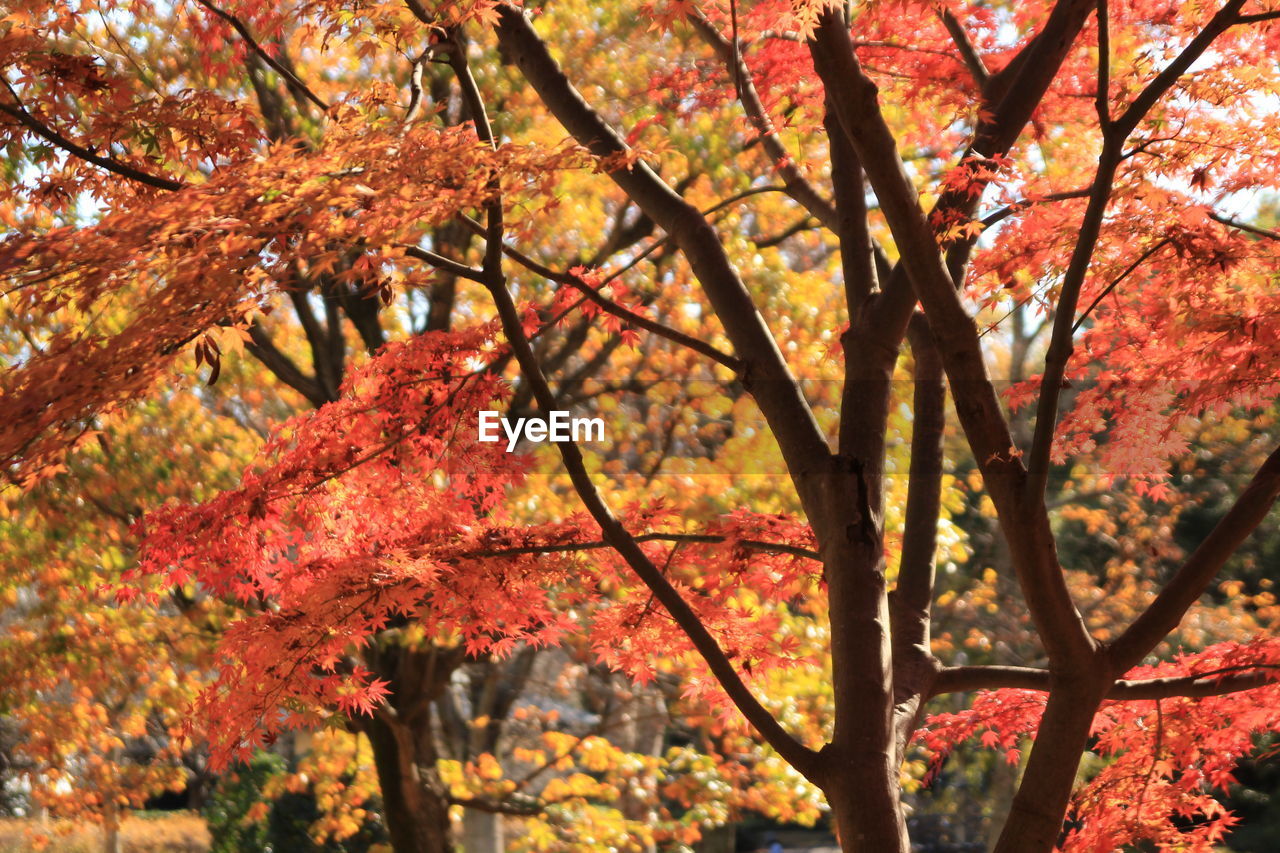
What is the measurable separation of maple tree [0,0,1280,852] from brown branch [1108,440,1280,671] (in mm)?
10

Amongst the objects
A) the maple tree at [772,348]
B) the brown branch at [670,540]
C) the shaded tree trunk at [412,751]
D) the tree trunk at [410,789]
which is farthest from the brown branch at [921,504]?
the tree trunk at [410,789]

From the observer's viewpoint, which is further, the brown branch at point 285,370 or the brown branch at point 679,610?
the brown branch at point 285,370

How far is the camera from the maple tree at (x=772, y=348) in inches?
105

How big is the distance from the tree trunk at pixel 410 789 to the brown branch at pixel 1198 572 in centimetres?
477

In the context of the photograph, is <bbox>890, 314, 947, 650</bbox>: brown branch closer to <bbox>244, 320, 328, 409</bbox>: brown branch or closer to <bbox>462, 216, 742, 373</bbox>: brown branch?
<bbox>462, 216, 742, 373</bbox>: brown branch

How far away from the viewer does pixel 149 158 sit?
332 cm

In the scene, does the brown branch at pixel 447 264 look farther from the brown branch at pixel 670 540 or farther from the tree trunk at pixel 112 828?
the tree trunk at pixel 112 828

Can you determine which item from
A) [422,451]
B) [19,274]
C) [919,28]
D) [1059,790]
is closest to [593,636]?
[422,451]

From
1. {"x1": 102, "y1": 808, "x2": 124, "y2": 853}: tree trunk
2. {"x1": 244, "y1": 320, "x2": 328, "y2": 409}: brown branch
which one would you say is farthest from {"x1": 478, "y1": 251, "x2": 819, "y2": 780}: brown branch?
{"x1": 102, "y1": 808, "x2": 124, "y2": 853}: tree trunk

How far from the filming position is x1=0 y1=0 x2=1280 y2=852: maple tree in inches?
105

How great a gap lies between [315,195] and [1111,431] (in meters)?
2.88

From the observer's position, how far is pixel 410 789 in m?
6.95

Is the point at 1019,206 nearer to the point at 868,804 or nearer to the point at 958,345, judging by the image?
the point at 958,345

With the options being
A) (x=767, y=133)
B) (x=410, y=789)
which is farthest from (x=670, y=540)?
(x=410, y=789)
